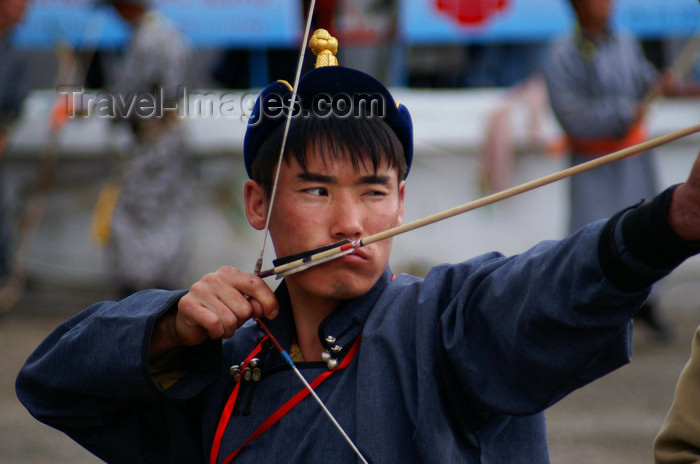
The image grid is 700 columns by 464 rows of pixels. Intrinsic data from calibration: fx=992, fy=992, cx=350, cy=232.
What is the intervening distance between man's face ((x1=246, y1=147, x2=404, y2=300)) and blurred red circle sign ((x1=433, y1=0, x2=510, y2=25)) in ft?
15.4

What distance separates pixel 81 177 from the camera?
639 cm

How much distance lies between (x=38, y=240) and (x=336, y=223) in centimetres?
507

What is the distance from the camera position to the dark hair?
5.98 ft

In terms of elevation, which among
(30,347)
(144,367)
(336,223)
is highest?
(336,223)

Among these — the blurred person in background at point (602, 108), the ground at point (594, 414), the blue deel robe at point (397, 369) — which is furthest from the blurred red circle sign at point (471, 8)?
the blue deel robe at point (397, 369)

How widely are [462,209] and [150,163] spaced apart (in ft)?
13.0

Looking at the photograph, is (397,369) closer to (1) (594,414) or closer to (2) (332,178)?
(2) (332,178)

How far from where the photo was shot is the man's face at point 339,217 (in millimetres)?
1772

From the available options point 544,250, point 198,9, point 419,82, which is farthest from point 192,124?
point 544,250

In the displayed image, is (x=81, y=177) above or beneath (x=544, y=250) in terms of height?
beneath

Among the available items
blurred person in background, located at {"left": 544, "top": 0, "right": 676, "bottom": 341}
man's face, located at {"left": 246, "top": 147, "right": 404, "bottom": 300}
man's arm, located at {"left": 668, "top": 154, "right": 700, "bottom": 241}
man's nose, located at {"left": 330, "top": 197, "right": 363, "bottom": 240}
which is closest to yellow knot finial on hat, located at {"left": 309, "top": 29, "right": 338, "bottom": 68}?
man's face, located at {"left": 246, "top": 147, "right": 404, "bottom": 300}

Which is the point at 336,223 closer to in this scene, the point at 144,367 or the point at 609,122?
the point at 144,367

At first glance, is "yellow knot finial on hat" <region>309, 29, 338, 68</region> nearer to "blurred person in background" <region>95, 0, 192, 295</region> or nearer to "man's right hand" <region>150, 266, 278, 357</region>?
"man's right hand" <region>150, 266, 278, 357</region>

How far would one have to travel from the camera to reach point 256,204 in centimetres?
202
